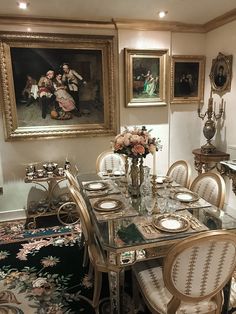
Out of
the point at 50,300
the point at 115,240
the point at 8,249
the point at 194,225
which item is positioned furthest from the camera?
the point at 8,249

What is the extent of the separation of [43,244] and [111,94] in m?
2.18

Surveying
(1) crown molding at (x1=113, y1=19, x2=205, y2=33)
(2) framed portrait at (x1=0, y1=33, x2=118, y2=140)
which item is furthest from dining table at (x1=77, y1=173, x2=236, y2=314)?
(1) crown molding at (x1=113, y1=19, x2=205, y2=33)

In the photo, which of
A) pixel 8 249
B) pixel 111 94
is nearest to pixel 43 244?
pixel 8 249

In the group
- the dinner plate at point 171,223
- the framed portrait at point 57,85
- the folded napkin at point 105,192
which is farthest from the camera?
the framed portrait at point 57,85

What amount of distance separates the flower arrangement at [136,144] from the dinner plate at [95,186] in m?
0.52

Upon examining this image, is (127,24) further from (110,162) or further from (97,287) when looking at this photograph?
(97,287)

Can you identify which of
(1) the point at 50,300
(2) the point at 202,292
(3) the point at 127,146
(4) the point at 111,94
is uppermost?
(4) the point at 111,94

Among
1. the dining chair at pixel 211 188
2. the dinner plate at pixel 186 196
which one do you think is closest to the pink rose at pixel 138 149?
the dinner plate at pixel 186 196

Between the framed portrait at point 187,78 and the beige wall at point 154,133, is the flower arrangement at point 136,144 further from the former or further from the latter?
the framed portrait at point 187,78

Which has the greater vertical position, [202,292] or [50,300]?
[202,292]

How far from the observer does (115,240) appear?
1545 millimetres

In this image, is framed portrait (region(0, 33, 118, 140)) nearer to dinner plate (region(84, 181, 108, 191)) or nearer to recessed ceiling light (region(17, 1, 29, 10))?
recessed ceiling light (region(17, 1, 29, 10))

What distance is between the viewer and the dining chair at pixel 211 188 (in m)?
2.12

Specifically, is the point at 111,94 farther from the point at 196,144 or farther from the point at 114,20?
the point at 196,144
